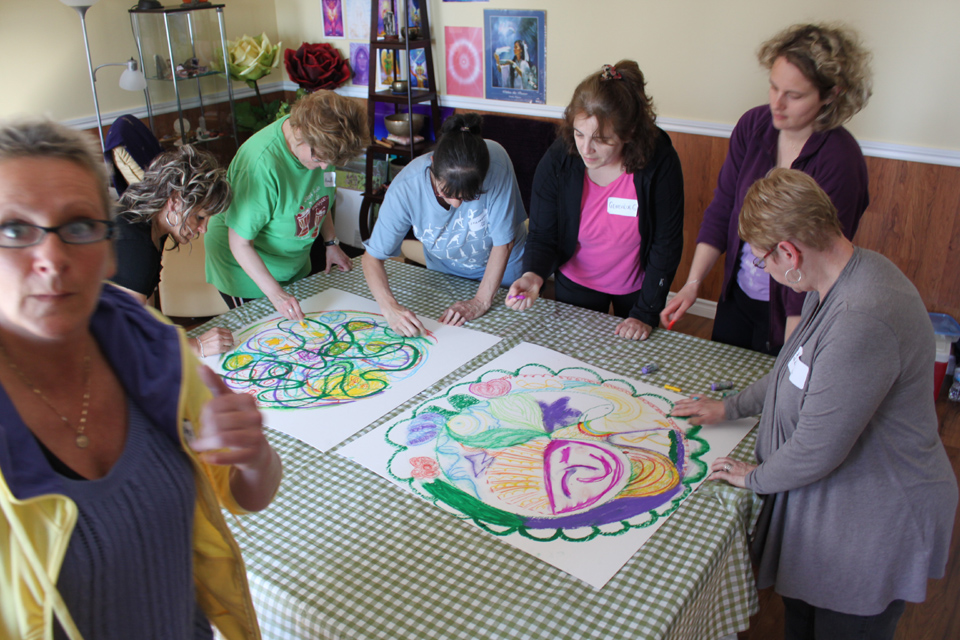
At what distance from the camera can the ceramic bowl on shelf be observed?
4.29m

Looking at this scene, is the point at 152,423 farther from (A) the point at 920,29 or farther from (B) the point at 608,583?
(A) the point at 920,29

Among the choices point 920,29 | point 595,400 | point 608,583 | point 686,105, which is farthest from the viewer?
point 686,105

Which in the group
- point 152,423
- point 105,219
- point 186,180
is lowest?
point 152,423

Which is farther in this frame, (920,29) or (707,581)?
(920,29)

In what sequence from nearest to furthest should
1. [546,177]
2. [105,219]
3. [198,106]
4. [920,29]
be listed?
[105,219] → [546,177] → [920,29] → [198,106]

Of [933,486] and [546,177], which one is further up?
[546,177]

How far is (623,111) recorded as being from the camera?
1.95m

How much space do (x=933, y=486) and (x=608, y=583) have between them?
Result: 69 centimetres

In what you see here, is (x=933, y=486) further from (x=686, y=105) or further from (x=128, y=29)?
(x=128, y=29)

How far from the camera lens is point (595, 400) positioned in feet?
5.58

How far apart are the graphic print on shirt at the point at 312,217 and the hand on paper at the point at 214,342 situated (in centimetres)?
47

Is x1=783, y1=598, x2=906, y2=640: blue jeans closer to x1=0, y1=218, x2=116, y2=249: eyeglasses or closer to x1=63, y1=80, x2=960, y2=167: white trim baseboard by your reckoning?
x1=0, y1=218, x2=116, y2=249: eyeglasses

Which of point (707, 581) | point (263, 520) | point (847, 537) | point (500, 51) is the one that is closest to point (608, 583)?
point (707, 581)

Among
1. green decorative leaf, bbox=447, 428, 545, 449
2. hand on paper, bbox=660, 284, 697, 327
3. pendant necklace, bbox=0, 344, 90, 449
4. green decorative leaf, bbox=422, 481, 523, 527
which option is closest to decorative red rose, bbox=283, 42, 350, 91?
hand on paper, bbox=660, 284, 697, 327
